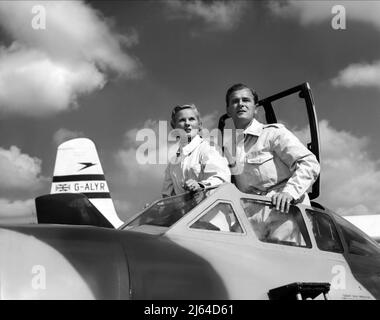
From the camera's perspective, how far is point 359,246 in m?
4.98

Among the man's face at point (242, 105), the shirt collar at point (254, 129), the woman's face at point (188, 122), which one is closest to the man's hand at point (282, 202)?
the shirt collar at point (254, 129)

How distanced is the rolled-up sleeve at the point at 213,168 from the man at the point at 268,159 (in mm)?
192

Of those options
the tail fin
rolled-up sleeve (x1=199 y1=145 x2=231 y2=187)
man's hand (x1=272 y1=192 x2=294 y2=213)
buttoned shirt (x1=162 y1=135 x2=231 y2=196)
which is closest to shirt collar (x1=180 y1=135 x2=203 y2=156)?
buttoned shirt (x1=162 y1=135 x2=231 y2=196)

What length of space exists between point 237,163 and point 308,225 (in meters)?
1.08

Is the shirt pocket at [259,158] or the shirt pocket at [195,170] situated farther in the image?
the shirt pocket at [195,170]

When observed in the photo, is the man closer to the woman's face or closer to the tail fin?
the woman's face

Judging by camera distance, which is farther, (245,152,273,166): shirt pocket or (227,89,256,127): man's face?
(227,89,256,127): man's face

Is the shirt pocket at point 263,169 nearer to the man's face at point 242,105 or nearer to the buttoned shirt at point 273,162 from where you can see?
the buttoned shirt at point 273,162

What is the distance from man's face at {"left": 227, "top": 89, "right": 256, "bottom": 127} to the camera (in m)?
4.98

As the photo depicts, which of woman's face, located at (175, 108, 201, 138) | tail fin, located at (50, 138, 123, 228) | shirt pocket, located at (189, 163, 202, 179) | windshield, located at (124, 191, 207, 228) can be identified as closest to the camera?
windshield, located at (124, 191, 207, 228)

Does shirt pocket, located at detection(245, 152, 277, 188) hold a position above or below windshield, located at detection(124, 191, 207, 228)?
above

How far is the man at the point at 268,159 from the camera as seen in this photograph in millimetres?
4422

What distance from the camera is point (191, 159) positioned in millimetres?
5262
